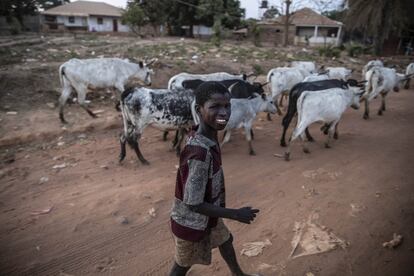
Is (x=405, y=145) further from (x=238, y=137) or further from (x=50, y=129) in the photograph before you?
(x=50, y=129)

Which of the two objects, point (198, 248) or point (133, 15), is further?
point (133, 15)

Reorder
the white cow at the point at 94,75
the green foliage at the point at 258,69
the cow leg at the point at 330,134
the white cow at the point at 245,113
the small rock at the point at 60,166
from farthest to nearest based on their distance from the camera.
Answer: the green foliage at the point at 258,69
the white cow at the point at 94,75
the cow leg at the point at 330,134
the white cow at the point at 245,113
the small rock at the point at 60,166

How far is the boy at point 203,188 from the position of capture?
6.70 feet

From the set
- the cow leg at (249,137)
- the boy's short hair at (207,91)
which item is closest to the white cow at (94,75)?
the cow leg at (249,137)

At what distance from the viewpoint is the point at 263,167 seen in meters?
5.73

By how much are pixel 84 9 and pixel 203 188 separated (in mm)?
41608

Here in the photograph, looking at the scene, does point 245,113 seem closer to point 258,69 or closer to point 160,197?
point 160,197

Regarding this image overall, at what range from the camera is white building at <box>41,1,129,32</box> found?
35594mm

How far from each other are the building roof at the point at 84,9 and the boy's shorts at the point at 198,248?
37.8 metres

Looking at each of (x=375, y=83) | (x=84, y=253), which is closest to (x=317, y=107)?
(x=375, y=83)

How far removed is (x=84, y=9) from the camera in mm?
37188

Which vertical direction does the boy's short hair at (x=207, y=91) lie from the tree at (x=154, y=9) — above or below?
below

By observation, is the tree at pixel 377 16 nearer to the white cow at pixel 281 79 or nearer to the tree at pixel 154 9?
the white cow at pixel 281 79

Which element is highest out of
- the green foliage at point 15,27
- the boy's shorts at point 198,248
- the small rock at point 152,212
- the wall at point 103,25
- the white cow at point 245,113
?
the wall at point 103,25
